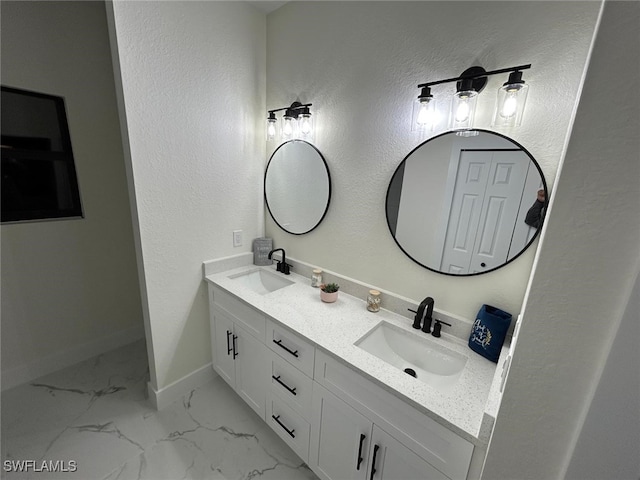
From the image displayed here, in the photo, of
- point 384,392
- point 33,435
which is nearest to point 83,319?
point 33,435

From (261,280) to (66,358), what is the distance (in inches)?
65.4

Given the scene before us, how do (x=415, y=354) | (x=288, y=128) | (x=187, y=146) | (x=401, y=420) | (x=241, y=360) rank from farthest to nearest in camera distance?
(x=288, y=128) < (x=241, y=360) < (x=187, y=146) < (x=415, y=354) < (x=401, y=420)

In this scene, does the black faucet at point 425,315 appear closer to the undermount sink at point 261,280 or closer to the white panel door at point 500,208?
the white panel door at point 500,208

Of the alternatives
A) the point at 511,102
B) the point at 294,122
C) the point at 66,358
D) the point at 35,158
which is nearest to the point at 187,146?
the point at 294,122

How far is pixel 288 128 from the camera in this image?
176 centimetres

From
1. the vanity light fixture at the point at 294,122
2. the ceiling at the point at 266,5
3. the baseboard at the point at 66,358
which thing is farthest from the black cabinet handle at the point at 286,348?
the ceiling at the point at 266,5

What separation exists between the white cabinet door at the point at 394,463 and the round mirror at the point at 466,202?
2.44 feet

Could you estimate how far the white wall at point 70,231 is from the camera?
161cm

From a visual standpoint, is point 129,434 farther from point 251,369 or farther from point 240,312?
point 240,312

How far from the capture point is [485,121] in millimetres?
1069

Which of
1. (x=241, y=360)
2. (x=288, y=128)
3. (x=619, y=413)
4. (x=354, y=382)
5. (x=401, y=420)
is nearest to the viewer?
(x=619, y=413)

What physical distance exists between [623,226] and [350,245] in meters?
1.21

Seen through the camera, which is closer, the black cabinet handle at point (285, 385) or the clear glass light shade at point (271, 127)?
the black cabinet handle at point (285, 385)

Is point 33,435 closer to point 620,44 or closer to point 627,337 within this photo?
point 627,337
